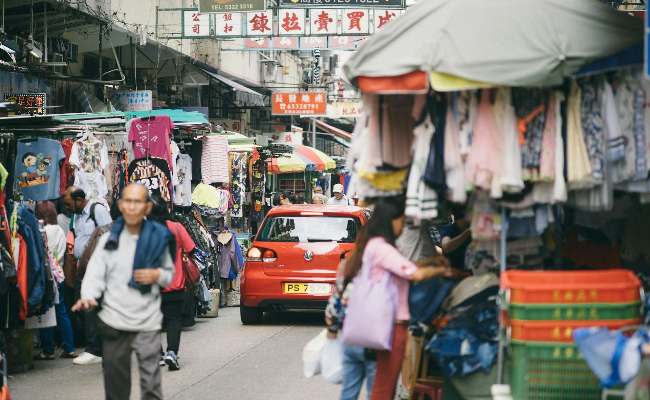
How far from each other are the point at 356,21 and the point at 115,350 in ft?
51.5

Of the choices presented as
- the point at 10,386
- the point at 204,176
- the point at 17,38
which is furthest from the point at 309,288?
the point at 17,38

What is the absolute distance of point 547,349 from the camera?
631 centimetres

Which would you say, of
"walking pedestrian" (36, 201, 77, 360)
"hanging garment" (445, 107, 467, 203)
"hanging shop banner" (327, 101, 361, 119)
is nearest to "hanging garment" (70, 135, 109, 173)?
"walking pedestrian" (36, 201, 77, 360)

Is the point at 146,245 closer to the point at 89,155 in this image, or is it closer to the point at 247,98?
the point at 89,155

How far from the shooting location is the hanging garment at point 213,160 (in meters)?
17.2

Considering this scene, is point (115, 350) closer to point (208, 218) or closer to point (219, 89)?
point (208, 218)

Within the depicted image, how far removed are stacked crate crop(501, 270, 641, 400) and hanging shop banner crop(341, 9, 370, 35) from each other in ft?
52.6

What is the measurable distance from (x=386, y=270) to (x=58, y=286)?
6.22 m

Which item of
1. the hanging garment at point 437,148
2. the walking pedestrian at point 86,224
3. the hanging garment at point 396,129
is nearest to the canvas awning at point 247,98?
the walking pedestrian at point 86,224

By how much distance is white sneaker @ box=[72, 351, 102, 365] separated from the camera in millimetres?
11688

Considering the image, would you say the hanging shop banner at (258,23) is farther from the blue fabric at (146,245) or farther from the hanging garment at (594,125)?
the hanging garment at (594,125)

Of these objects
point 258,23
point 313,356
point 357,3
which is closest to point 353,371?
point 313,356

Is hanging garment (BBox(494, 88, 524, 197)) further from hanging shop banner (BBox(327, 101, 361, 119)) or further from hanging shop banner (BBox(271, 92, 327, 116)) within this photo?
hanging shop banner (BBox(327, 101, 361, 119))

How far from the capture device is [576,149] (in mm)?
6949
